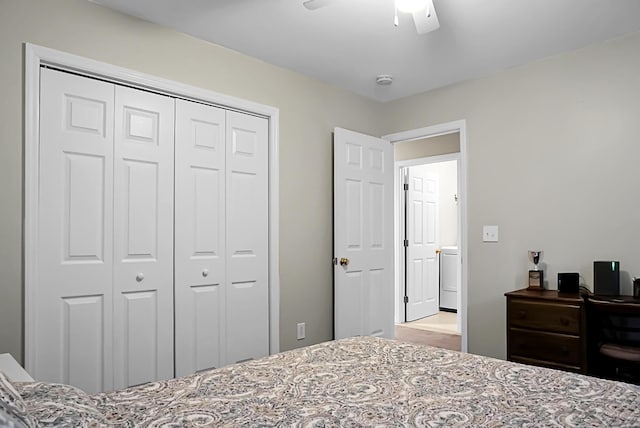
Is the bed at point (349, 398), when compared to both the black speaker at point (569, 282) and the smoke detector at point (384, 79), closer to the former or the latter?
the black speaker at point (569, 282)

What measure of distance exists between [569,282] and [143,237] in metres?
2.80

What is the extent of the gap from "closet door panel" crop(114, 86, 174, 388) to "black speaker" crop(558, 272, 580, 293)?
2.60 metres

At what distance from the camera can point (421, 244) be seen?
19.6ft

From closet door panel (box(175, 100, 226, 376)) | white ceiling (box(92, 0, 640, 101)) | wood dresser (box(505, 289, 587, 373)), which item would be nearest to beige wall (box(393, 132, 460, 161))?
white ceiling (box(92, 0, 640, 101))

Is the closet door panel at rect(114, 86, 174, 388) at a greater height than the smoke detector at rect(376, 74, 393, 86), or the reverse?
the smoke detector at rect(376, 74, 393, 86)

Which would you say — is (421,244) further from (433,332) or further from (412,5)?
(412,5)

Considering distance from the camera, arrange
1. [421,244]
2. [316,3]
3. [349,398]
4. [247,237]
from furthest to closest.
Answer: [421,244] < [247,237] < [316,3] < [349,398]

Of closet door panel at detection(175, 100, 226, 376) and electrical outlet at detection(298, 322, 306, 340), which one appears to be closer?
closet door panel at detection(175, 100, 226, 376)

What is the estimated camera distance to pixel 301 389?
143cm

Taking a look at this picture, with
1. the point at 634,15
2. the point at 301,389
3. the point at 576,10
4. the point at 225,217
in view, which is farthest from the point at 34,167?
the point at 634,15

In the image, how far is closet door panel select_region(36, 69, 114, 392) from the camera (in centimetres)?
233

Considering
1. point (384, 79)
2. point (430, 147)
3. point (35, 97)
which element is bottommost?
point (35, 97)

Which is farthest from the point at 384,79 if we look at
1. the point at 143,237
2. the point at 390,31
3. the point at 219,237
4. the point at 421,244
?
the point at 421,244

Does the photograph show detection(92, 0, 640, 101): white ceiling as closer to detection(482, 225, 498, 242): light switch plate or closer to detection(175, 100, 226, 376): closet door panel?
detection(175, 100, 226, 376): closet door panel
